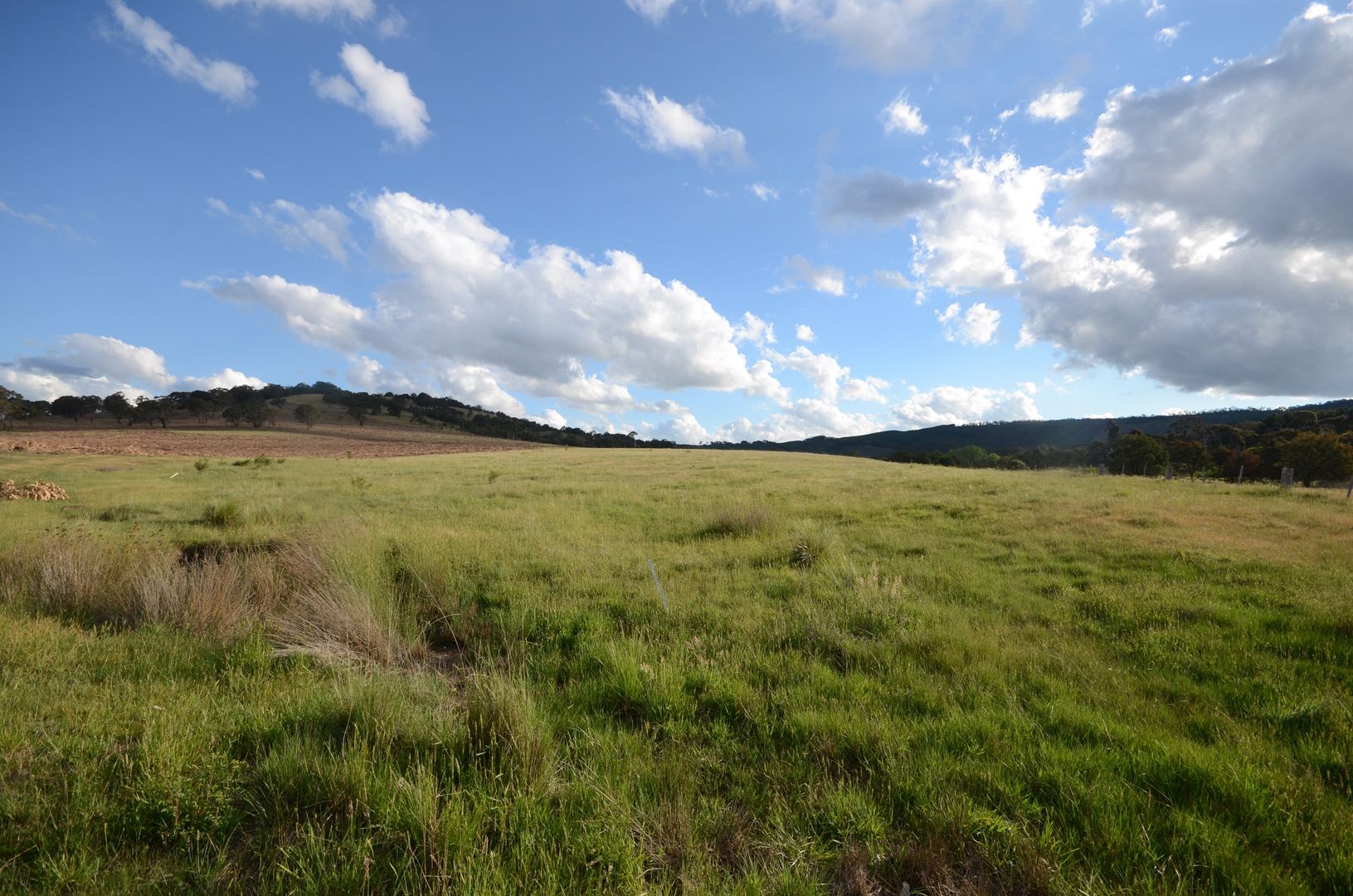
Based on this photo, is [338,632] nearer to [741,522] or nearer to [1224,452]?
[741,522]

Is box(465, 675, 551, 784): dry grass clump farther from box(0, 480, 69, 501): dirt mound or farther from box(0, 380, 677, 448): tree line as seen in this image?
box(0, 380, 677, 448): tree line

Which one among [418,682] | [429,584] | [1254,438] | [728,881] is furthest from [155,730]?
[1254,438]

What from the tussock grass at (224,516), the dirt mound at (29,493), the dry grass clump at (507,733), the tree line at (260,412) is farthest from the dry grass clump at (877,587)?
the tree line at (260,412)

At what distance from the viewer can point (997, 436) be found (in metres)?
154

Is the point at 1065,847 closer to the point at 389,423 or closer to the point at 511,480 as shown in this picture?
the point at 511,480

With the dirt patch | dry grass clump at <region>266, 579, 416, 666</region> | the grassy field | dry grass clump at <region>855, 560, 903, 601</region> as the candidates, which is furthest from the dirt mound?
the dirt patch

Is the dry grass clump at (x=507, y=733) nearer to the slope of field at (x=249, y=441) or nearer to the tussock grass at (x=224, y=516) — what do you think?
the tussock grass at (x=224, y=516)

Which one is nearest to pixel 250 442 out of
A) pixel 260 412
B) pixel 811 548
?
pixel 260 412

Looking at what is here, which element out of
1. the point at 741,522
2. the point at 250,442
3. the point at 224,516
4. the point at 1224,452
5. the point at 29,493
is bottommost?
the point at 29,493

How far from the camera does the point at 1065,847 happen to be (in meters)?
3.21

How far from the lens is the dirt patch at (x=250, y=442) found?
49.8 metres

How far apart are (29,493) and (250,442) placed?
5248 cm

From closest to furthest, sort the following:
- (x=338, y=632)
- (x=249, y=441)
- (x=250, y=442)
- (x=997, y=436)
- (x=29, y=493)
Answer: (x=338, y=632) → (x=29, y=493) → (x=250, y=442) → (x=249, y=441) → (x=997, y=436)

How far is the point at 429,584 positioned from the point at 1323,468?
86301 millimetres
